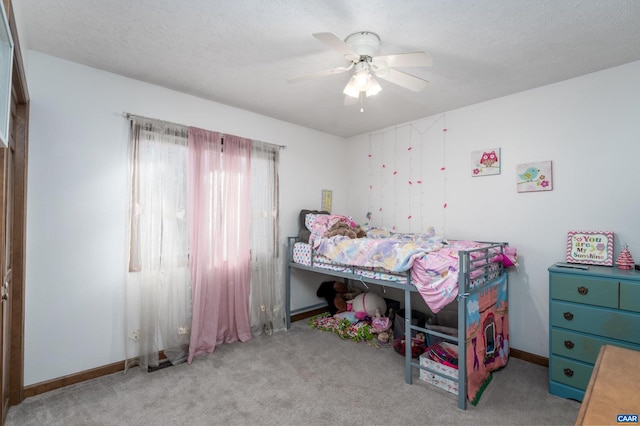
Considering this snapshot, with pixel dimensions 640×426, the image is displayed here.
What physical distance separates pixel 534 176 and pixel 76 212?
3958 millimetres

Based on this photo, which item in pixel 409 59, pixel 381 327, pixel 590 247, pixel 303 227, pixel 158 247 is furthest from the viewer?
pixel 303 227

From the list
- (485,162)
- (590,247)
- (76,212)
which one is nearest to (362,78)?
(485,162)

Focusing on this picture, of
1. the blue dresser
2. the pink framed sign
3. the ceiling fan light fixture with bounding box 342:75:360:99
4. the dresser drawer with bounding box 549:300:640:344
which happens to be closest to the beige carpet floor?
the blue dresser

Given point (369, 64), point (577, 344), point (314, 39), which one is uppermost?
point (314, 39)

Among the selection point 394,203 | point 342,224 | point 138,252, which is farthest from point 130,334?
point 394,203

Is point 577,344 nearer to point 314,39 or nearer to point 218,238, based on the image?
point 314,39

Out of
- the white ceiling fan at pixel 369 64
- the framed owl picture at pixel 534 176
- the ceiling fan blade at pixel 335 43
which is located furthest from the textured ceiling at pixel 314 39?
the framed owl picture at pixel 534 176

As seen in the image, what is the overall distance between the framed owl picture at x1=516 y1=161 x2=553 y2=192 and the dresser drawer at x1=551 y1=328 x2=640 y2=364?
124cm

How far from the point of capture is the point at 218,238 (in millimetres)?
3180

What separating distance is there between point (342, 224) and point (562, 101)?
231 cm

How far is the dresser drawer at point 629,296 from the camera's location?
2.05 m

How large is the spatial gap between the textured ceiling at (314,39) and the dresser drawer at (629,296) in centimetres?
166

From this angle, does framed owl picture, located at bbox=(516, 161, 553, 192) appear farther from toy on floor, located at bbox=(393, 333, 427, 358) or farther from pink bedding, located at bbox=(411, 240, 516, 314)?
toy on floor, located at bbox=(393, 333, 427, 358)

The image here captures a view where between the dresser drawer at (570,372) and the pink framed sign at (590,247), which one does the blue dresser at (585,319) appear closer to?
the dresser drawer at (570,372)
